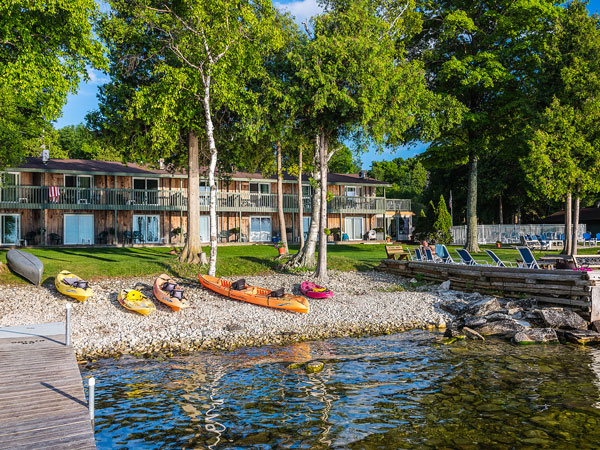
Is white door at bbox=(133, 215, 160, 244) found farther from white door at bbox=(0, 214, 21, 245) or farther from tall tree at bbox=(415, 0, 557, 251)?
tall tree at bbox=(415, 0, 557, 251)

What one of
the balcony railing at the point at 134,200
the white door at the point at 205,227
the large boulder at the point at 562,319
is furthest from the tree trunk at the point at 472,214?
the white door at the point at 205,227

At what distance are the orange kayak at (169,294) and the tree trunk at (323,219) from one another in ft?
21.8

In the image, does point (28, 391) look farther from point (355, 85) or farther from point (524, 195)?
point (524, 195)

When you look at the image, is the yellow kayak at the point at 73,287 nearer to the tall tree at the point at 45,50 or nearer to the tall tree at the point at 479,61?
the tall tree at the point at 45,50

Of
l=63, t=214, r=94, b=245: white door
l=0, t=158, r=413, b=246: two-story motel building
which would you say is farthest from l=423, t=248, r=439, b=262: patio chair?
l=63, t=214, r=94, b=245: white door

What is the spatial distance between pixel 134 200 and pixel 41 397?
2732cm

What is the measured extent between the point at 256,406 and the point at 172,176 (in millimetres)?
28317

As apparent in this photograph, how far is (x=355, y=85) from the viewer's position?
1969cm

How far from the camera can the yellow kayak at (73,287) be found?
50.8 feet

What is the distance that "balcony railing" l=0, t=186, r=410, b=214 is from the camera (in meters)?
30.3

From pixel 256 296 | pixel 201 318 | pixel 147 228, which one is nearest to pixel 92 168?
pixel 147 228

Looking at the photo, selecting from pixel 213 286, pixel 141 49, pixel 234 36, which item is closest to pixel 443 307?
pixel 213 286

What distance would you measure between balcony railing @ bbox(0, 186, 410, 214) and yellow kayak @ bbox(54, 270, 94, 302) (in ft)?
51.6

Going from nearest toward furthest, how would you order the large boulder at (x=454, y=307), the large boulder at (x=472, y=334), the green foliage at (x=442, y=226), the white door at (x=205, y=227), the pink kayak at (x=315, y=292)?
the large boulder at (x=472, y=334) < the large boulder at (x=454, y=307) < the pink kayak at (x=315, y=292) < the white door at (x=205, y=227) < the green foliage at (x=442, y=226)
